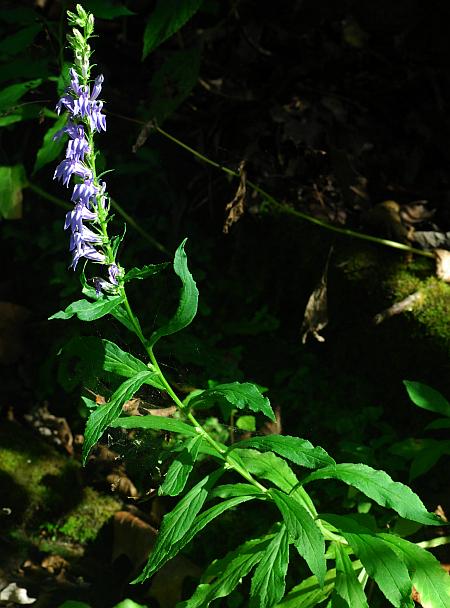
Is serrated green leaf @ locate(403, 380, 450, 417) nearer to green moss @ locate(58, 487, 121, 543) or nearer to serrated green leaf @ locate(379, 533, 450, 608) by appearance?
serrated green leaf @ locate(379, 533, 450, 608)

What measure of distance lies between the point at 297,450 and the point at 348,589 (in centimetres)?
53

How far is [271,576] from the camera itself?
2.18 meters

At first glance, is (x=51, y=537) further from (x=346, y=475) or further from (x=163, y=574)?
(x=346, y=475)

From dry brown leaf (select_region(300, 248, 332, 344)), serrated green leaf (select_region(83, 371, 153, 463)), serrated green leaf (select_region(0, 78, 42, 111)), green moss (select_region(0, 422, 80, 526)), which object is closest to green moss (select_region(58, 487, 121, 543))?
green moss (select_region(0, 422, 80, 526))

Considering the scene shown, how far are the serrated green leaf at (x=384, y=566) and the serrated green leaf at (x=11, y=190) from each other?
8.31 feet

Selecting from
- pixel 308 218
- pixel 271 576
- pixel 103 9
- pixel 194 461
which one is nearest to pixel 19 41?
pixel 103 9

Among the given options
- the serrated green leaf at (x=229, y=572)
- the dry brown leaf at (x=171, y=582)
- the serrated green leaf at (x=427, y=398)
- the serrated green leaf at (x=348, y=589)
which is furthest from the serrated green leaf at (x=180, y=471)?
the serrated green leaf at (x=427, y=398)

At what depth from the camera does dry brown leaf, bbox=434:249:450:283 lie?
361cm

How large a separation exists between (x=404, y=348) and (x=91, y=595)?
5.78 feet

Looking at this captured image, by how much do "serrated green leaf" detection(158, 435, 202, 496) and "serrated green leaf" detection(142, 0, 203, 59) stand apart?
75.9 inches

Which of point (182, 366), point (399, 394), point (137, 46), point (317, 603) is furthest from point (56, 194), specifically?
point (317, 603)

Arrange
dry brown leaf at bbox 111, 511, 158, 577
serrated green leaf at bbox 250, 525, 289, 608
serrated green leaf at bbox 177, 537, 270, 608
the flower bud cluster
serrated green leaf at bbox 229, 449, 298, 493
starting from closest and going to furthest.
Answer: the flower bud cluster < serrated green leaf at bbox 250, 525, 289, 608 < serrated green leaf at bbox 177, 537, 270, 608 < serrated green leaf at bbox 229, 449, 298, 493 < dry brown leaf at bbox 111, 511, 158, 577

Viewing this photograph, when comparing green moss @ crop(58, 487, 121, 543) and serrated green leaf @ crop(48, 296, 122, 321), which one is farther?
green moss @ crop(58, 487, 121, 543)

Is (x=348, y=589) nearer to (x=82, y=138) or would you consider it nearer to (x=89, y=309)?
(x=89, y=309)
